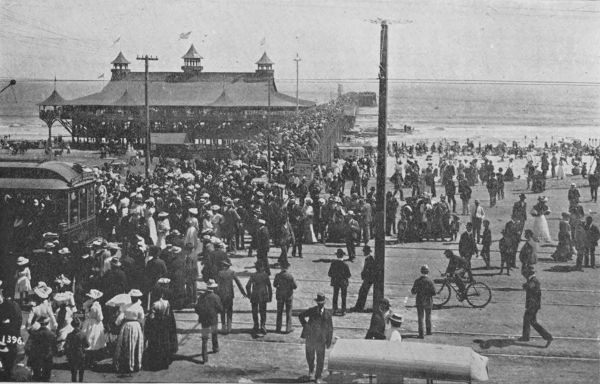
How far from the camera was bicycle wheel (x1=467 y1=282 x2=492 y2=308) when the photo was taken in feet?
47.0

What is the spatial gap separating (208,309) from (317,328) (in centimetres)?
192

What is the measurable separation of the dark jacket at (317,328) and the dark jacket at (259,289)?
5.54 ft

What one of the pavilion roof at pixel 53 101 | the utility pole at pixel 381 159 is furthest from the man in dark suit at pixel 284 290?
the pavilion roof at pixel 53 101

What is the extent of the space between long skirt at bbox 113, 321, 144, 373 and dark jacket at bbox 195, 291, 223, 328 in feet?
3.46

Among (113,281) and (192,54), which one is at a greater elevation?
(192,54)

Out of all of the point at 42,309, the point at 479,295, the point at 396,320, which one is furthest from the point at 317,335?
the point at 479,295

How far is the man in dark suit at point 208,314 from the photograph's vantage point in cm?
1094

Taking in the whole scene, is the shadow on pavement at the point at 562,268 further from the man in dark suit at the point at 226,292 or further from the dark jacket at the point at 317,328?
the man in dark suit at the point at 226,292

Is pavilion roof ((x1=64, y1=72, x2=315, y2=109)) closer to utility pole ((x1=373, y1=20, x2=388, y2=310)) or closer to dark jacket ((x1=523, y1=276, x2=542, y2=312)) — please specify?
utility pole ((x1=373, y1=20, x2=388, y2=310))

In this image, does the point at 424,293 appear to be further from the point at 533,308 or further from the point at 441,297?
the point at 441,297

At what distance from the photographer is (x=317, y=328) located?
10.4 m

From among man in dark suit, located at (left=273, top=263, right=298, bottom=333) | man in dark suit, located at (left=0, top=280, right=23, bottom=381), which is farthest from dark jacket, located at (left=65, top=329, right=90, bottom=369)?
man in dark suit, located at (left=273, top=263, right=298, bottom=333)

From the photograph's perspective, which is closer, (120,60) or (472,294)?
(472,294)

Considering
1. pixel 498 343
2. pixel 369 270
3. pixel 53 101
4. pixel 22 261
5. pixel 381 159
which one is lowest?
pixel 498 343
